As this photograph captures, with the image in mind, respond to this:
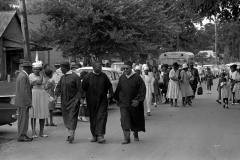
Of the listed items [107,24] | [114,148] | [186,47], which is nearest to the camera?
[114,148]

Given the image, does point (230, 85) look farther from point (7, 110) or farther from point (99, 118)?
point (7, 110)

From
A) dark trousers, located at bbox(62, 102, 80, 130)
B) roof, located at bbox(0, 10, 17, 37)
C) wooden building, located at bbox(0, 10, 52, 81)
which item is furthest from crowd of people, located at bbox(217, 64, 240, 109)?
roof, located at bbox(0, 10, 17, 37)

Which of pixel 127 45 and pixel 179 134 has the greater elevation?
pixel 127 45

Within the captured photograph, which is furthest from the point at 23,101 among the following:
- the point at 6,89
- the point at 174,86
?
the point at 174,86

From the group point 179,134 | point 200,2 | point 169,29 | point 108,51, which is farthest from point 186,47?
point 179,134

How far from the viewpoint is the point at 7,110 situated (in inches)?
444

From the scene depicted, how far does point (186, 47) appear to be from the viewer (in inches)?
2208

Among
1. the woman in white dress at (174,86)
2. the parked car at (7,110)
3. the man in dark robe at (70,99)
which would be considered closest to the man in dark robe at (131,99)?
the man in dark robe at (70,99)

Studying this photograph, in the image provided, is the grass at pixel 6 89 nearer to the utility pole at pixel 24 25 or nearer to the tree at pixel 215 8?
the tree at pixel 215 8

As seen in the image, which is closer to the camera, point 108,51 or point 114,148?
point 114,148

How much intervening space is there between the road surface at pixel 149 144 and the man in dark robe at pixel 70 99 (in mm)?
408

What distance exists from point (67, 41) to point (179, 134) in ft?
56.7

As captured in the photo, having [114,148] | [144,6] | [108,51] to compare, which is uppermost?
[144,6]

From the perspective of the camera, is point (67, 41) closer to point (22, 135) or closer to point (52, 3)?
point (52, 3)
